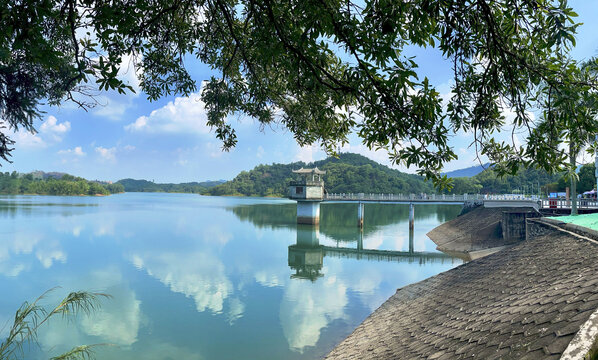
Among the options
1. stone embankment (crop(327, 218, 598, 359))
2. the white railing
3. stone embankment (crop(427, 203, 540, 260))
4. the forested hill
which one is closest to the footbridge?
stone embankment (crop(427, 203, 540, 260))

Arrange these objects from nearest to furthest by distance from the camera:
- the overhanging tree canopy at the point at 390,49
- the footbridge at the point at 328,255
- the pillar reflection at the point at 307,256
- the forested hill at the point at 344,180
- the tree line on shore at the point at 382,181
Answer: the overhanging tree canopy at the point at 390,49, the pillar reflection at the point at 307,256, the footbridge at the point at 328,255, the tree line on shore at the point at 382,181, the forested hill at the point at 344,180

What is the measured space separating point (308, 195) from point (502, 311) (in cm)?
3549

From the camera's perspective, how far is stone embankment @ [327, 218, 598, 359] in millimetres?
3818


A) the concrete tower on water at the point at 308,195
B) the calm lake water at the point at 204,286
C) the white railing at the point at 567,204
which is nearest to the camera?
the calm lake water at the point at 204,286

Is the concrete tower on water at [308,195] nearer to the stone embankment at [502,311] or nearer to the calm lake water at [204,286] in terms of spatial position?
the calm lake water at [204,286]

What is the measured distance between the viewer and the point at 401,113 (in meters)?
3.42

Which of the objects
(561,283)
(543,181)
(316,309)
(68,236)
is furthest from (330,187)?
(561,283)

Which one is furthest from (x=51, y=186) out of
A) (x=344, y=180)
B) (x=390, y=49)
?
(x=390, y=49)

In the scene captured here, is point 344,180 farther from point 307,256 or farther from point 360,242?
point 307,256

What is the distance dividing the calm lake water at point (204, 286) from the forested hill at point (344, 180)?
2843 centimetres

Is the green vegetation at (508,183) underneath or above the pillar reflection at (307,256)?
above

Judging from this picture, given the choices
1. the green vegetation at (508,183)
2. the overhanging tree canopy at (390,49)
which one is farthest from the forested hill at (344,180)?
the overhanging tree canopy at (390,49)

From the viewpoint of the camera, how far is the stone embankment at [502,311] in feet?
12.5

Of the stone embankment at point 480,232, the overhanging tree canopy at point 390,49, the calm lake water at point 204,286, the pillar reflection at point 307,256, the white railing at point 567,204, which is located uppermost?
the overhanging tree canopy at point 390,49
